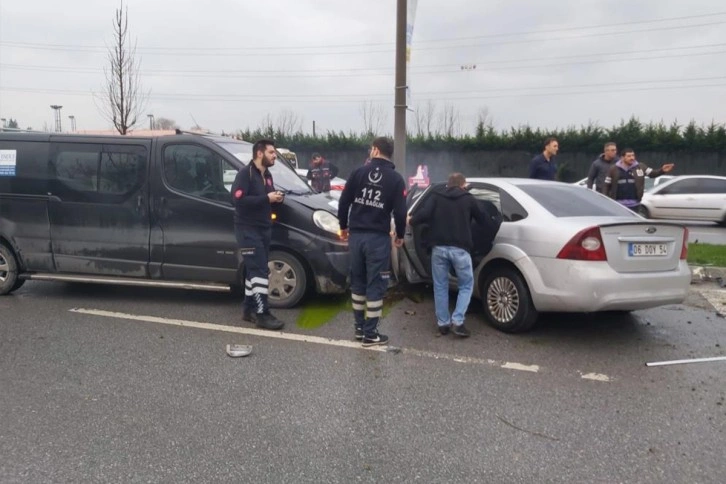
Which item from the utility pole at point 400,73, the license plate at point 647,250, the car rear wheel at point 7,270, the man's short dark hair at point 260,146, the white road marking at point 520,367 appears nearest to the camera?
the white road marking at point 520,367

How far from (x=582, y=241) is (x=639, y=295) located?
695 mm

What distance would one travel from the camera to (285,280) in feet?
21.6

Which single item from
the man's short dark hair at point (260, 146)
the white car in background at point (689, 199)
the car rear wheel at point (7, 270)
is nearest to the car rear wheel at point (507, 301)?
the man's short dark hair at point (260, 146)

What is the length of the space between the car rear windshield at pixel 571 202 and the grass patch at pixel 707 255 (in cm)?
354

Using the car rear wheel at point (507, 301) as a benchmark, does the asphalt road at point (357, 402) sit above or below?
below

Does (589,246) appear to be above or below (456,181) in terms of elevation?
below

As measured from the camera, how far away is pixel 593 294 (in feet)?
17.0

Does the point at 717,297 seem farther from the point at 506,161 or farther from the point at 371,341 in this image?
the point at 506,161

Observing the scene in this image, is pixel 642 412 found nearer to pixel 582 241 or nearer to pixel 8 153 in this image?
pixel 582 241

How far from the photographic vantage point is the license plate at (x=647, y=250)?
5312 millimetres

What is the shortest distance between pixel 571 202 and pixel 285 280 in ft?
9.79

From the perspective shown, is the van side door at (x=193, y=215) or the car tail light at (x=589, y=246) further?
the van side door at (x=193, y=215)

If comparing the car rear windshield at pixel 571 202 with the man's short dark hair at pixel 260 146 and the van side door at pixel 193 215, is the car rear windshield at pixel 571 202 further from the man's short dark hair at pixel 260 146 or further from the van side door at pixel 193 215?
the van side door at pixel 193 215

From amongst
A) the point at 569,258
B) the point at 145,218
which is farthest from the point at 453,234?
the point at 145,218
